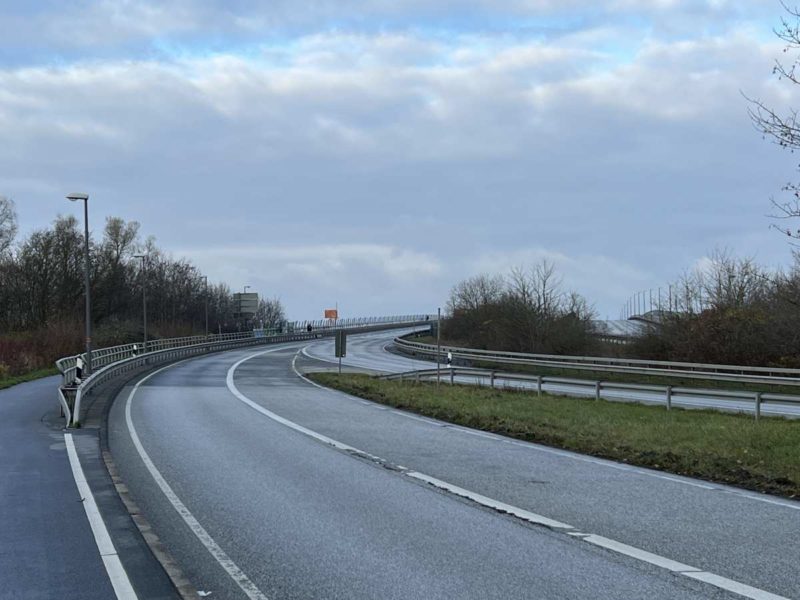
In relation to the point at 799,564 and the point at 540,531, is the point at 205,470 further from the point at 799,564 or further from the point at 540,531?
the point at 799,564

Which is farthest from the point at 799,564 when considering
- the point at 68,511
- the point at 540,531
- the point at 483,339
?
the point at 483,339

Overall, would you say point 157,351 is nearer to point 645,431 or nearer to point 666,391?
point 666,391

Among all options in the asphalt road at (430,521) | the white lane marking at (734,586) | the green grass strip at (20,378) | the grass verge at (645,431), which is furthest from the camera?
the green grass strip at (20,378)

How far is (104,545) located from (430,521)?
10.5ft

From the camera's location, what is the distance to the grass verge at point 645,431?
12719 mm

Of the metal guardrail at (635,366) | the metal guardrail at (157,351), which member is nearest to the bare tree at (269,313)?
the metal guardrail at (157,351)

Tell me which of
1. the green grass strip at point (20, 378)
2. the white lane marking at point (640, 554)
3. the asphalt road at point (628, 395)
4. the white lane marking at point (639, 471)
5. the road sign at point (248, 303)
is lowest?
the asphalt road at point (628, 395)

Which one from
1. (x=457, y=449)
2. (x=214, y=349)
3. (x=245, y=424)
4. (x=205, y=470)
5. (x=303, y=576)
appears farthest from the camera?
(x=214, y=349)

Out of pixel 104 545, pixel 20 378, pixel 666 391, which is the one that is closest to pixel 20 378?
pixel 20 378

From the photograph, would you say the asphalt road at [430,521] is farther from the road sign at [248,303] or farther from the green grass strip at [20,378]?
the road sign at [248,303]

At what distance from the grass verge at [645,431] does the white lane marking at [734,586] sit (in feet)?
15.7

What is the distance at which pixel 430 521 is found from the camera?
9.01 m

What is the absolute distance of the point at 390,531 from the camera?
8484 millimetres

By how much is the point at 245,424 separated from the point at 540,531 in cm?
1363
